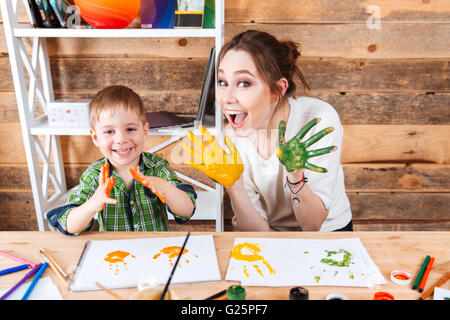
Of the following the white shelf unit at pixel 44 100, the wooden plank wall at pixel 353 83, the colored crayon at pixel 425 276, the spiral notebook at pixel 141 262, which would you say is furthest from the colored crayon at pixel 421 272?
the wooden plank wall at pixel 353 83

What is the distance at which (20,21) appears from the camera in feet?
5.13

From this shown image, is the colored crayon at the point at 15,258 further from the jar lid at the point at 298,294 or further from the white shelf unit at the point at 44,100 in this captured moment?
the white shelf unit at the point at 44,100

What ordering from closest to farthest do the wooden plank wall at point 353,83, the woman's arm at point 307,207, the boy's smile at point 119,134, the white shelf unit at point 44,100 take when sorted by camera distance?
the boy's smile at point 119,134 < the woman's arm at point 307,207 < the white shelf unit at point 44,100 < the wooden plank wall at point 353,83

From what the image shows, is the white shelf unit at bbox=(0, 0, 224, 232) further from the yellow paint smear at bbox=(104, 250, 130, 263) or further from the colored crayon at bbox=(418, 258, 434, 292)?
the colored crayon at bbox=(418, 258, 434, 292)

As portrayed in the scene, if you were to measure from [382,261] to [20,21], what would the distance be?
1663 millimetres

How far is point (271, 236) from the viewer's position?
88cm

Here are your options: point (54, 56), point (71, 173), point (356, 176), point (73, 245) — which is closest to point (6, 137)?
point (71, 173)

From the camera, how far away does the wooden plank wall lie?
153cm

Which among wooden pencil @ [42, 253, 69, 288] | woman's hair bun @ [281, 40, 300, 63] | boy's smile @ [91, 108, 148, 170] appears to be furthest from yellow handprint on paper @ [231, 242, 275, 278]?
woman's hair bun @ [281, 40, 300, 63]

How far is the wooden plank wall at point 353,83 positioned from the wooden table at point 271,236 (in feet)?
2.84

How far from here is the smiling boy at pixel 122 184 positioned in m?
0.90

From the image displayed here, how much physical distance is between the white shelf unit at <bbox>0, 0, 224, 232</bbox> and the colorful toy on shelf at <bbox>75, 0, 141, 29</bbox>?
31mm

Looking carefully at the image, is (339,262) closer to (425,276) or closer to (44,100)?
(425,276)

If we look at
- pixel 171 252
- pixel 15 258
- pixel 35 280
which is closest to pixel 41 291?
pixel 35 280
